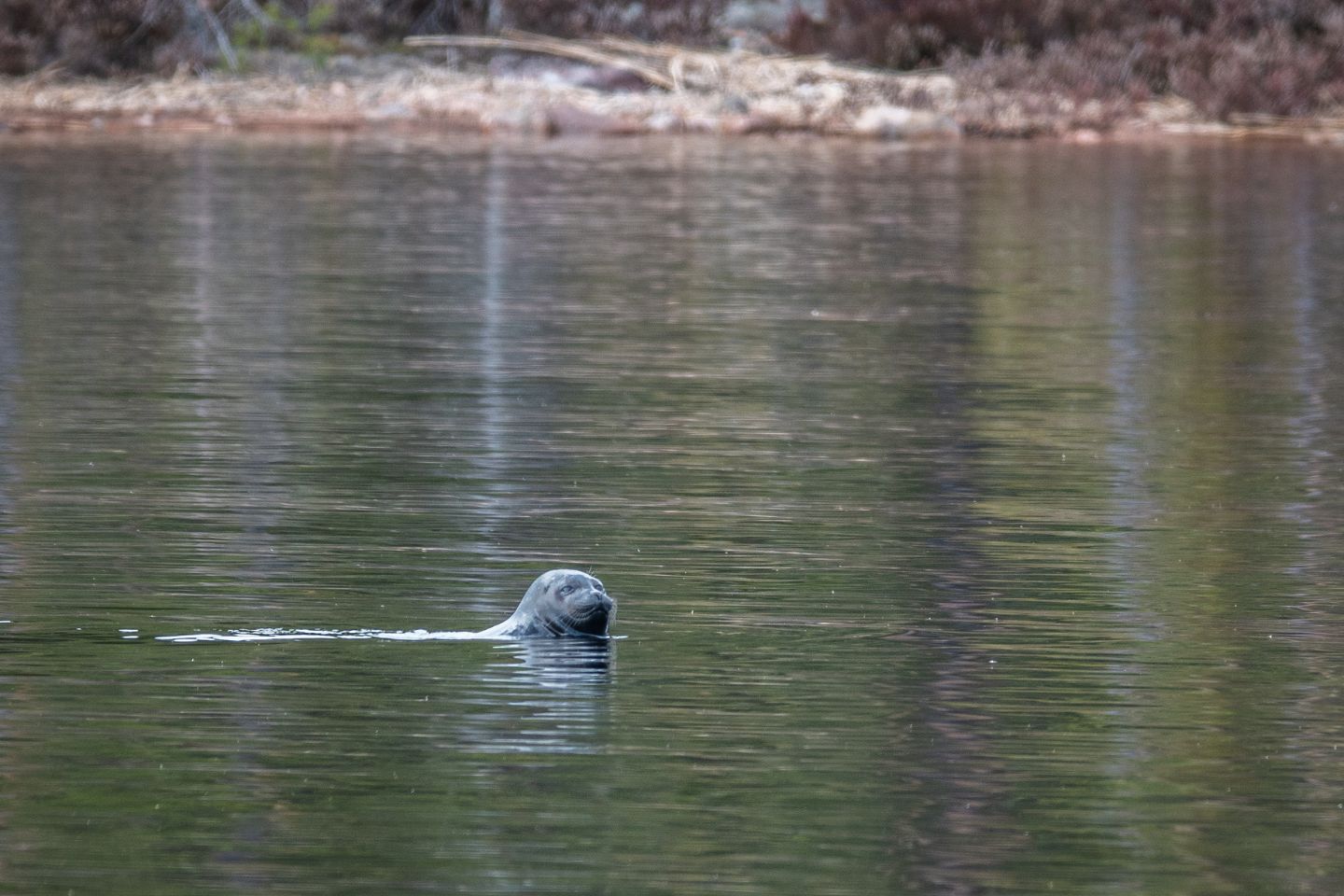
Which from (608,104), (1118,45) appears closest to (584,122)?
(608,104)

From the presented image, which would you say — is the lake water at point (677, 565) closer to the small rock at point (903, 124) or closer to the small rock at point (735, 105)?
the small rock at point (903, 124)

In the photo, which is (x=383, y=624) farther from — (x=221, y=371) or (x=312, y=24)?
(x=312, y=24)

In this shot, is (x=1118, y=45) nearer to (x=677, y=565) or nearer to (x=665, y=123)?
(x=665, y=123)

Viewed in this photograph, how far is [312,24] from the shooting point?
3756 cm

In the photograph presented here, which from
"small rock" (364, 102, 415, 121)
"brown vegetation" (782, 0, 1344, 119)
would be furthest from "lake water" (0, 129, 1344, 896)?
"brown vegetation" (782, 0, 1344, 119)

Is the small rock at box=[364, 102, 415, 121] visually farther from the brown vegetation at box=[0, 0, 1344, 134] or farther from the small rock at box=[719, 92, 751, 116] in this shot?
the small rock at box=[719, 92, 751, 116]

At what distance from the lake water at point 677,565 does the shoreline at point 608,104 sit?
14.9 m

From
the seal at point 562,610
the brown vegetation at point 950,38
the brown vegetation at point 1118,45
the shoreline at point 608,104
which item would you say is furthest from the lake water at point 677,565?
the brown vegetation at point 1118,45

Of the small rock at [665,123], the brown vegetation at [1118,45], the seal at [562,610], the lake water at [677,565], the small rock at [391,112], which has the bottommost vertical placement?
the lake water at [677,565]

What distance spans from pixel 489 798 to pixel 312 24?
32.3m

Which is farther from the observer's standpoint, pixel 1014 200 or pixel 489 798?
pixel 1014 200

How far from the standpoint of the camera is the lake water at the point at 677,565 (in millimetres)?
5938

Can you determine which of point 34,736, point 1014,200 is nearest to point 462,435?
point 34,736

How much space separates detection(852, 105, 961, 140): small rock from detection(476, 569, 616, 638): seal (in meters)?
27.9
